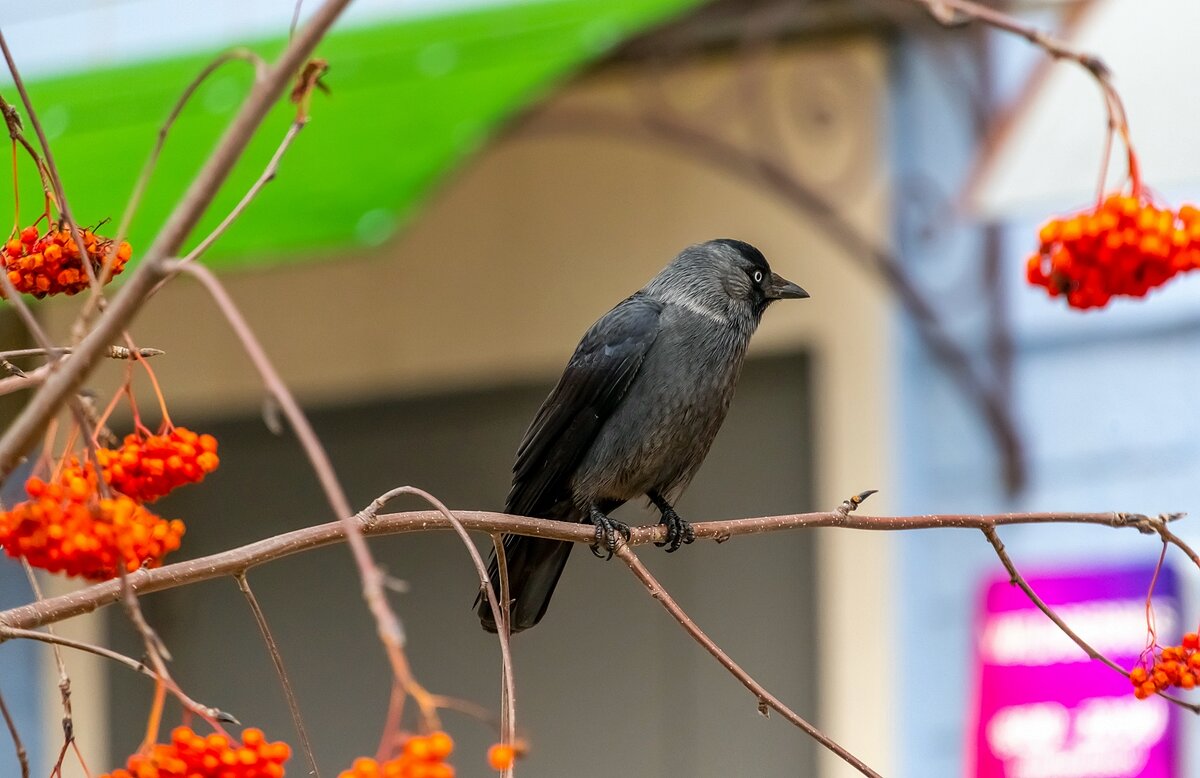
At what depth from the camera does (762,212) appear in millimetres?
5410

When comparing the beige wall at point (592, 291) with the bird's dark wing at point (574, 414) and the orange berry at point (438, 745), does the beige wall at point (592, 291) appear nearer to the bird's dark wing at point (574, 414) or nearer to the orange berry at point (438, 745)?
the bird's dark wing at point (574, 414)

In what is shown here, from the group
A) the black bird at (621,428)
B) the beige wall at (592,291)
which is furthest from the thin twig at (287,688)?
the beige wall at (592,291)

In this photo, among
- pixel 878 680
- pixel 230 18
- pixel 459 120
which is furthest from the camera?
pixel 230 18

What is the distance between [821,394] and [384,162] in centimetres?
182

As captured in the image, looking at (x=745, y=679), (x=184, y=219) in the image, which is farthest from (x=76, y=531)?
(x=745, y=679)

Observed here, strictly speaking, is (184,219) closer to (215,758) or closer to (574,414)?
(215,758)

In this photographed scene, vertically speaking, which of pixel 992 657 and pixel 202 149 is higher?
pixel 202 149

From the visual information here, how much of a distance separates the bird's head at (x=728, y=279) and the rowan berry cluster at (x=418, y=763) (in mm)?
2274

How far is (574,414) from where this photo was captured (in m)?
3.07

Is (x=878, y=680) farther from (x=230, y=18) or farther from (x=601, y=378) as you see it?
(x=230, y=18)

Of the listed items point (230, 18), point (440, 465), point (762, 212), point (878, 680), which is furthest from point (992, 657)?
Answer: point (230, 18)

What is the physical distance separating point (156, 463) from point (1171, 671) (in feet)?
3.72

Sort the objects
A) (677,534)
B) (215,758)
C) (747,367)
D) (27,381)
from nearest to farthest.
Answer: (215,758), (27,381), (677,534), (747,367)

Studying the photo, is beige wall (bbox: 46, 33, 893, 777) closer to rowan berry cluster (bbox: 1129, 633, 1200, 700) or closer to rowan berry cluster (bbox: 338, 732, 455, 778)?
rowan berry cluster (bbox: 1129, 633, 1200, 700)
